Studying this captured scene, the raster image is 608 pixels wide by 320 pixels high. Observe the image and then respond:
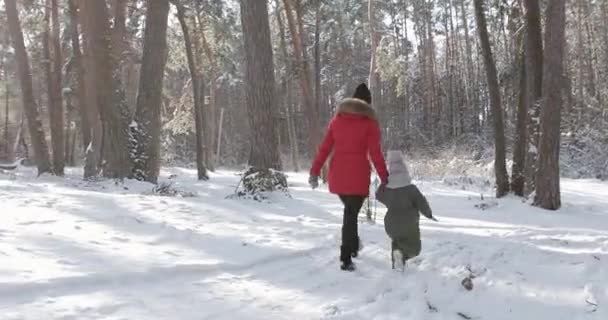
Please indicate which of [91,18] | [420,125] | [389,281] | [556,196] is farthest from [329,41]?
[389,281]

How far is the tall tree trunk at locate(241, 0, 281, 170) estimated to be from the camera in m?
9.55

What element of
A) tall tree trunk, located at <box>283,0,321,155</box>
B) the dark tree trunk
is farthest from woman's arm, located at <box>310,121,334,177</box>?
tall tree trunk, located at <box>283,0,321,155</box>

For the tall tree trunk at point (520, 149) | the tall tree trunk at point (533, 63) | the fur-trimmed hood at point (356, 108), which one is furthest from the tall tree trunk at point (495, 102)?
the fur-trimmed hood at point (356, 108)

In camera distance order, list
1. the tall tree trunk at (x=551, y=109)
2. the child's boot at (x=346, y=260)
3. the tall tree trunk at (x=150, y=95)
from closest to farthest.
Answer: the child's boot at (x=346, y=260) → the tall tree trunk at (x=551, y=109) → the tall tree trunk at (x=150, y=95)

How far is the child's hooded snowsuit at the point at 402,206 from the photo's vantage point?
202 inches

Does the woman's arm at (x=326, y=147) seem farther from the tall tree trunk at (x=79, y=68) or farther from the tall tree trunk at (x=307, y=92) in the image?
the tall tree trunk at (x=79, y=68)

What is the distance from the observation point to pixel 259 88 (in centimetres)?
957

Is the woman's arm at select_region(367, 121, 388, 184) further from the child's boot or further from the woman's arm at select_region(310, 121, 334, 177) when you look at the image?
the child's boot

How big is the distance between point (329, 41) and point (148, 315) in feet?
101

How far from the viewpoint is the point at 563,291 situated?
181 inches

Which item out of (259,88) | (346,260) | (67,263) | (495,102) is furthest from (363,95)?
(495,102)

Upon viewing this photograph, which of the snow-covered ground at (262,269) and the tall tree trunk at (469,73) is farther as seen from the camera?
the tall tree trunk at (469,73)

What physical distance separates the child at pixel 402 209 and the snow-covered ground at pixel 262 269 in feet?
0.72

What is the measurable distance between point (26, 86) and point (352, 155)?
49.1ft
